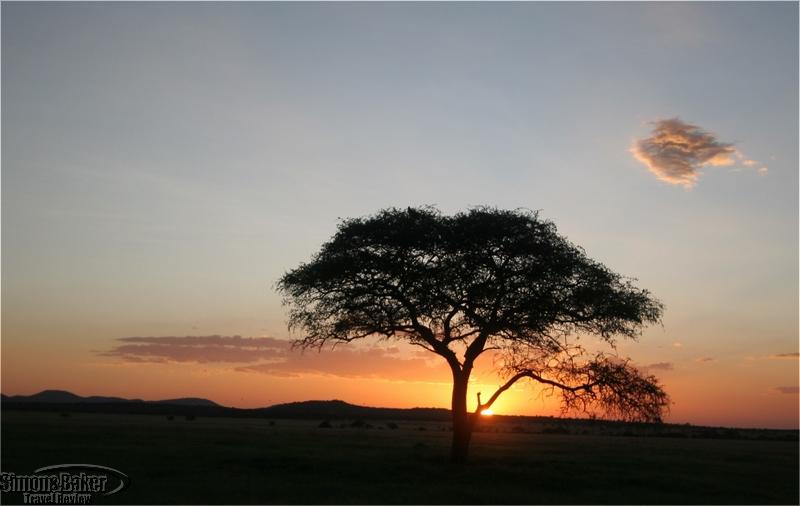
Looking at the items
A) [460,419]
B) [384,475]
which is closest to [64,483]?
[384,475]

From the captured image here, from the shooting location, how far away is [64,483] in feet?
88.6

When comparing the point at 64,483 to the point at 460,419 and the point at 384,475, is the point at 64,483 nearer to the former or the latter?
the point at 384,475

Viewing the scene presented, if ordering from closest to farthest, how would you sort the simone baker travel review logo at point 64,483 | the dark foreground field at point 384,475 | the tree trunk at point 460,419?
the simone baker travel review logo at point 64,483 → the dark foreground field at point 384,475 → the tree trunk at point 460,419

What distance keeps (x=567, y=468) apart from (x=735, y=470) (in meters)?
12.4

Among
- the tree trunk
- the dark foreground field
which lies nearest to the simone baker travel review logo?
the dark foreground field

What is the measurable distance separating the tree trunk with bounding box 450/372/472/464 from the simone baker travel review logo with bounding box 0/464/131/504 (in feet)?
53.4

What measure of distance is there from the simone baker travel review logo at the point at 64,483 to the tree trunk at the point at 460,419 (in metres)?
16.3

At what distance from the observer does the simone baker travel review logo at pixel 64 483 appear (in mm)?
24172

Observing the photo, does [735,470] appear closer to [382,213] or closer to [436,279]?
[436,279]

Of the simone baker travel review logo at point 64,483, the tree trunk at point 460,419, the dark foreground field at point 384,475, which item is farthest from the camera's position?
the tree trunk at point 460,419

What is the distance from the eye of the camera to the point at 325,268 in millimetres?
37531

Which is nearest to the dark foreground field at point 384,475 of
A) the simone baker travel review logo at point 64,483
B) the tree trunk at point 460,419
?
the simone baker travel review logo at point 64,483

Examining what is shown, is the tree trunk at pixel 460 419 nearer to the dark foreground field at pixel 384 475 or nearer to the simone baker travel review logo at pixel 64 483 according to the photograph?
the dark foreground field at pixel 384 475

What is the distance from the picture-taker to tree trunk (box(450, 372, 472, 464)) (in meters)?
36.6
